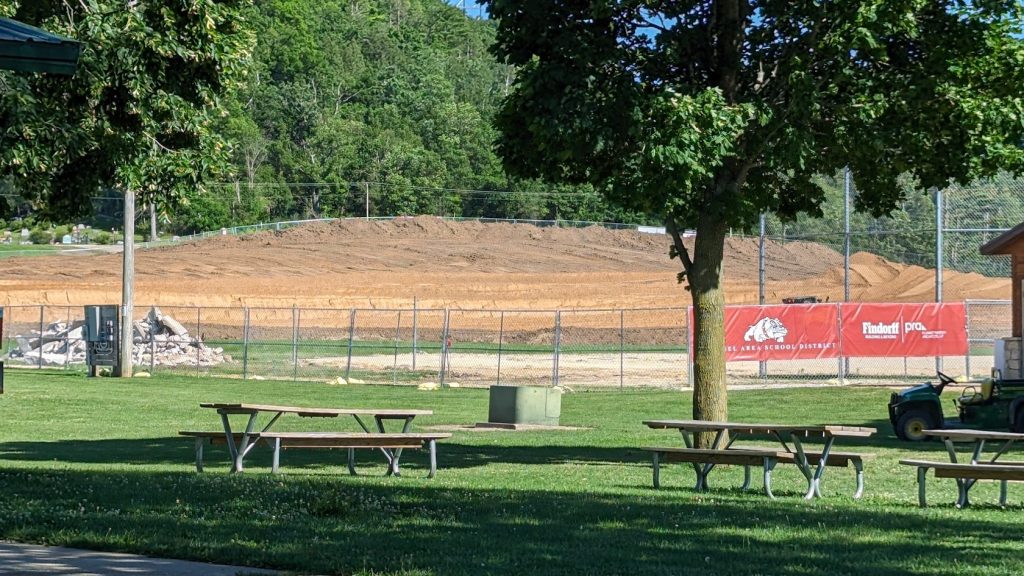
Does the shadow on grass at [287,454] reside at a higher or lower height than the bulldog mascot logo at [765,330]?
lower

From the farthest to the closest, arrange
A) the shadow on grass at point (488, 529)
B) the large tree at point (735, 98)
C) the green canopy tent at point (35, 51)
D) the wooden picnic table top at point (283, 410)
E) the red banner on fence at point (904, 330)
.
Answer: the red banner on fence at point (904, 330) → the large tree at point (735, 98) → the wooden picnic table top at point (283, 410) → the shadow on grass at point (488, 529) → the green canopy tent at point (35, 51)

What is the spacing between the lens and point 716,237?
647 inches

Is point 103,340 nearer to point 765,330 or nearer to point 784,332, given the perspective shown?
point 765,330

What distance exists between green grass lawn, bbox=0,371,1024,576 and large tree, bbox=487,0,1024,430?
3331mm

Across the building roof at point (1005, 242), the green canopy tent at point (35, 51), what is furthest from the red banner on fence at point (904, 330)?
the green canopy tent at point (35, 51)

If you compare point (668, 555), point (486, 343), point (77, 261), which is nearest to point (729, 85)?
point (668, 555)

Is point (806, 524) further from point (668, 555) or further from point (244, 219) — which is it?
point (244, 219)

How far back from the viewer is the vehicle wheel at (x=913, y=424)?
71.3ft

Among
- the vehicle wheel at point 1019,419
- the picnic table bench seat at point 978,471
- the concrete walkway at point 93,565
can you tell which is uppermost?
the picnic table bench seat at point 978,471

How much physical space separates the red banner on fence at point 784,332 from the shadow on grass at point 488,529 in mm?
23161

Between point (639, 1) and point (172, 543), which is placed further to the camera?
point (639, 1)

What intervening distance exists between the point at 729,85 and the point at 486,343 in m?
42.1

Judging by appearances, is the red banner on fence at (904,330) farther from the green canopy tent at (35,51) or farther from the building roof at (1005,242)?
the green canopy tent at (35,51)

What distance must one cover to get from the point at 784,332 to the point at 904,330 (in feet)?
9.98
